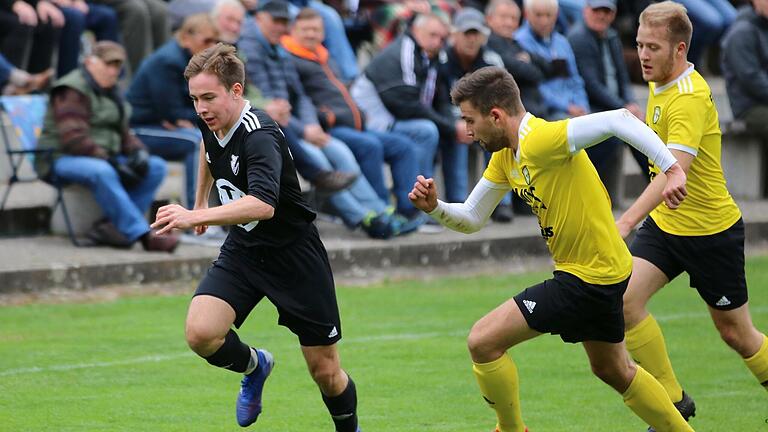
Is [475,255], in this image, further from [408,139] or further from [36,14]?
[36,14]

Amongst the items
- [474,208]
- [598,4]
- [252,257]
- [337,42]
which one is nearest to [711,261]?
[474,208]

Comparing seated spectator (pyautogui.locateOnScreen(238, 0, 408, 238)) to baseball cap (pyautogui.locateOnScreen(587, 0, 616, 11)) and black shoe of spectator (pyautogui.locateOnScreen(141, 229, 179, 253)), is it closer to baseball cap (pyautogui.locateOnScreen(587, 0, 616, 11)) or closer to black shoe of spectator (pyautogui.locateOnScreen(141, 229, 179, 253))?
black shoe of spectator (pyautogui.locateOnScreen(141, 229, 179, 253))

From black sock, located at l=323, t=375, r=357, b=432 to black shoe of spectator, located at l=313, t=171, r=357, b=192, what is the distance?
567 cm

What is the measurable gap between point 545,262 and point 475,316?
2.67 metres

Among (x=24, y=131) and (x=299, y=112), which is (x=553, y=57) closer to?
(x=299, y=112)

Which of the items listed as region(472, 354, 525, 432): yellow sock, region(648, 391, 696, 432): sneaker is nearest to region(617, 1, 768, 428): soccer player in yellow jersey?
region(648, 391, 696, 432): sneaker

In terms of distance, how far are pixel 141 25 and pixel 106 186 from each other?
129 inches

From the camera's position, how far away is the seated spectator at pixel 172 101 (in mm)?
12047

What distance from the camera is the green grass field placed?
7.57m

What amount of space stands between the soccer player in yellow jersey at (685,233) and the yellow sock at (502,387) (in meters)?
1.01

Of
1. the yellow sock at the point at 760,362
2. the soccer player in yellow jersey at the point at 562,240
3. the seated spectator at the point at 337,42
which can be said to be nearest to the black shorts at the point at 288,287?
the soccer player in yellow jersey at the point at 562,240

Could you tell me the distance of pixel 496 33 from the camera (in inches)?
543

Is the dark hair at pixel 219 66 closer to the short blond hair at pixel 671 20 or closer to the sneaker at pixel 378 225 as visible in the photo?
the short blond hair at pixel 671 20

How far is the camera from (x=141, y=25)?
560 inches
